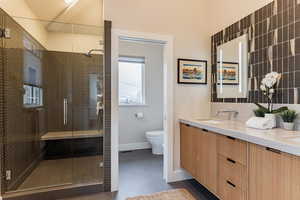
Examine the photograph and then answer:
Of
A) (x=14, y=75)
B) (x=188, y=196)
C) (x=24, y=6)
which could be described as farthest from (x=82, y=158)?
(x=24, y=6)

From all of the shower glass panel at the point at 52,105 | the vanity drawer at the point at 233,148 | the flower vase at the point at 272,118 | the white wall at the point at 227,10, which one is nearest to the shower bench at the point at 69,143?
the shower glass panel at the point at 52,105

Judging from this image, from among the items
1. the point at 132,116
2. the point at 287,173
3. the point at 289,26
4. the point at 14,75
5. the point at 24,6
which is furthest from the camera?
the point at 132,116

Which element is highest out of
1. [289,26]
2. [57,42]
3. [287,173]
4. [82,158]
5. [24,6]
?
[24,6]

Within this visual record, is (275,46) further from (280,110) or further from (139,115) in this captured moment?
(139,115)

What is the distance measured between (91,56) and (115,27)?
2.31ft

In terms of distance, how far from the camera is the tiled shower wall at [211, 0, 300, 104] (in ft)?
5.19

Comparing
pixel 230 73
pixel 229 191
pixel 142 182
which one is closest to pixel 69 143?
pixel 142 182

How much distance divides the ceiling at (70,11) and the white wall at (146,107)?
127 centimetres

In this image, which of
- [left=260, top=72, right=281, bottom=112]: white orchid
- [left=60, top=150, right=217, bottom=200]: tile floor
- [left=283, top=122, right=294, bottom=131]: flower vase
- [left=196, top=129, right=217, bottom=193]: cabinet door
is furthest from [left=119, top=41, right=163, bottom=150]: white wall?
[left=283, top=122, right=294, bottom=131]: flower vase

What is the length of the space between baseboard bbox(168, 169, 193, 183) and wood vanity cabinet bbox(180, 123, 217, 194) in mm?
126

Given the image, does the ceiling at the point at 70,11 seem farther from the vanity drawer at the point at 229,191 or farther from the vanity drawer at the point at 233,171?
the vanity drawer at the point at 229,191

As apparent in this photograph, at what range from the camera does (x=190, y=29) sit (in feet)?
8.71

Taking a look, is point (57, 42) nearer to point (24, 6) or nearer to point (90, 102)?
point (24, 6)

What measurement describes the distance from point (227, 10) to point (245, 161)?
2.00 metres
